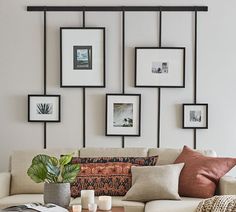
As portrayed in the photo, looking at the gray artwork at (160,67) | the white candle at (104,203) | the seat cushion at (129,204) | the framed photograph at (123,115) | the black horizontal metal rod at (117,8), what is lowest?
the seat cushion at (129,204)

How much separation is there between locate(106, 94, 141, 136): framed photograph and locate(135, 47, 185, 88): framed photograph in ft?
0.63

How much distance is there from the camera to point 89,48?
531 cm

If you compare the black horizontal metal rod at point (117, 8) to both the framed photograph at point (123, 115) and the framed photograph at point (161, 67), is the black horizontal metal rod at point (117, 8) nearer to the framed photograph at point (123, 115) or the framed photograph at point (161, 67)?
the framed photograph at point (161, 67)

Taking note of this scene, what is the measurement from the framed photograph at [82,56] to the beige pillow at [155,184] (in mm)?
1305

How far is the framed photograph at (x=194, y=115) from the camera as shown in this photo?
5258 mm

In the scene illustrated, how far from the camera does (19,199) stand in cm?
422

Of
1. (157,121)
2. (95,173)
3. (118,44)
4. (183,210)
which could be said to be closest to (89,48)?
(118,44)

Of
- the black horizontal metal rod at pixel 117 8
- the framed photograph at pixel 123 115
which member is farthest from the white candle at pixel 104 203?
the black horizontal metal rod at pixel 117 8

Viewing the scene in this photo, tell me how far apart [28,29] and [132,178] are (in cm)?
196

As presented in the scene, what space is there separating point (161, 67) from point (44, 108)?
1250 mm

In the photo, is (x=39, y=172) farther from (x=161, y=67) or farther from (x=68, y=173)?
(x=161, y=67)

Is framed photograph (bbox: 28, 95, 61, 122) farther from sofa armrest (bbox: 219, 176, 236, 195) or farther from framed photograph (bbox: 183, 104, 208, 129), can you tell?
sofa armrest (bbox: 219, 176, 236, 195)

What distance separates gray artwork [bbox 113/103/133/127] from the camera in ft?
17.3

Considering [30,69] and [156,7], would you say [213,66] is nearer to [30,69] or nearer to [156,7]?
[156,7]
